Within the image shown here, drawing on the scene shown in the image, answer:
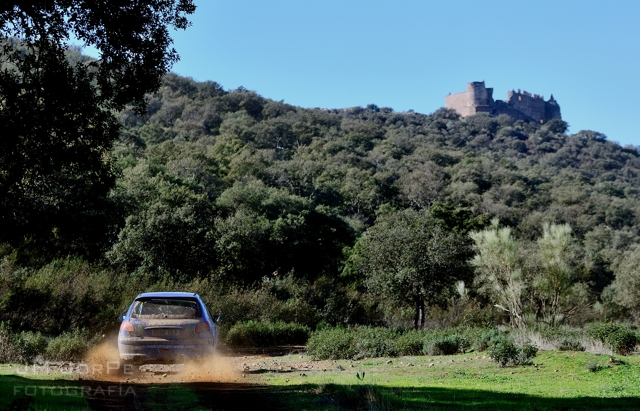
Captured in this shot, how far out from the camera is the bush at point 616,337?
1681cm

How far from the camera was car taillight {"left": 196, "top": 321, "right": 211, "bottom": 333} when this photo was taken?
10.5m

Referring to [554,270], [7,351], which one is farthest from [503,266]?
[7,351]

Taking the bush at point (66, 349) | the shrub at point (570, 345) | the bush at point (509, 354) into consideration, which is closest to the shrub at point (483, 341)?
the shrub at point (570, 345)

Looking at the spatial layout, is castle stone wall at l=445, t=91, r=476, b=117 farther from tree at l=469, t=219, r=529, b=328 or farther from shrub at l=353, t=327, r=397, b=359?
shrub at l=353, t=327, r=397, b=359

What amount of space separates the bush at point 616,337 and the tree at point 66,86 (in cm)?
1460

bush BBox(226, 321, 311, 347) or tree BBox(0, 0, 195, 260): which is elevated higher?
tree BBox(0, 0, 195, 260)

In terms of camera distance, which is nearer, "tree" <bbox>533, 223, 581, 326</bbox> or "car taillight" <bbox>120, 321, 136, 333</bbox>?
"car taillight" <bbox>120, 321, 136, 333</bbox>

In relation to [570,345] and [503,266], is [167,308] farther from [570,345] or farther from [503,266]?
[503,266]

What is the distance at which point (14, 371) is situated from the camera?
10.1m

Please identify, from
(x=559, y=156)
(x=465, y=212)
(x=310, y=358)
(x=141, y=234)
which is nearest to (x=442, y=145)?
(x=559, y=156)

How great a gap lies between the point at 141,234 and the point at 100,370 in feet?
56.8

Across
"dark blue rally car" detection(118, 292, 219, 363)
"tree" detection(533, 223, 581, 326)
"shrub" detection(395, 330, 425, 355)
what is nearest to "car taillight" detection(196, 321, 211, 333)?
"dark blue rally car" detection(118, 292, 219, 363)

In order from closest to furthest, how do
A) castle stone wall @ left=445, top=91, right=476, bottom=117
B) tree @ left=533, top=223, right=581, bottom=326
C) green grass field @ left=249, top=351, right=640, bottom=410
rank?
green grass field @ left=249, top=351, right=640, bottom=410 → tree @ left=533, top=223, right=581, bottom=326 → castle stone wall @ left=445, top=91, right=476, bottom=117

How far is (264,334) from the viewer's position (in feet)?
72.3
